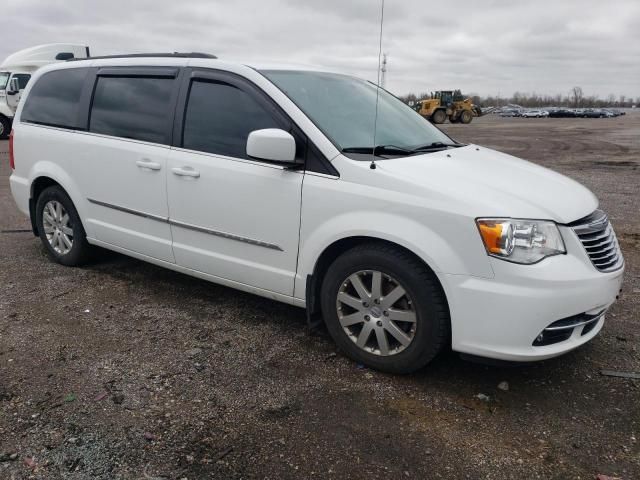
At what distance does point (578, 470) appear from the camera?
97.7 inches

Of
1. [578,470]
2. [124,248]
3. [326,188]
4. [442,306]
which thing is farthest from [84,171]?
[578,470]

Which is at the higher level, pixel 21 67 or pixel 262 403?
pixel 21 67

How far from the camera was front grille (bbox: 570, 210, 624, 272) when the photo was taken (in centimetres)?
302

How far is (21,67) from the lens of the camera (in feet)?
60.7

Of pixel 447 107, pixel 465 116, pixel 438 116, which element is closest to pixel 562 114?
pixel 465 116

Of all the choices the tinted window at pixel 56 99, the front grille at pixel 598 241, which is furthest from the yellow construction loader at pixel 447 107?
the front grille at pixel 598 241

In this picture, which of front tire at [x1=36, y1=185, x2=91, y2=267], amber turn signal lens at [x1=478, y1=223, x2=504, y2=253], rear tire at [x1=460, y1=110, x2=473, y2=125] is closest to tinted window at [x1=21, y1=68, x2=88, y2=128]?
front tire at [x1=36, y1=185, x2=91, y2=267]

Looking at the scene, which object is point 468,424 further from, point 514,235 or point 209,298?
point 209,298

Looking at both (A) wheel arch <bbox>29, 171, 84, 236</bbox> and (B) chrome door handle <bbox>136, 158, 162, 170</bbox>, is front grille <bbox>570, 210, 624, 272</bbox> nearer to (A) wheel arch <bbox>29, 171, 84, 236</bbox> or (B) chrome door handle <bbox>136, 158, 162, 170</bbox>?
(B) chrome door handle <bbox>136, 158, 162, 170</bbox>

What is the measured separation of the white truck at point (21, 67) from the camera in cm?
1811

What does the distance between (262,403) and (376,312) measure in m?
0.82

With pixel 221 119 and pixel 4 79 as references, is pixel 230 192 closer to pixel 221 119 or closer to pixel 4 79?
pixel 221 119

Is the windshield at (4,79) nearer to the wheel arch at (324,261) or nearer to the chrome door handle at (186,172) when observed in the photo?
the chrome door handle at (186,172)

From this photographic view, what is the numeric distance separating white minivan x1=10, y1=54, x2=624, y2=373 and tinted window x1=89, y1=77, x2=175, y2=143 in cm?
1
